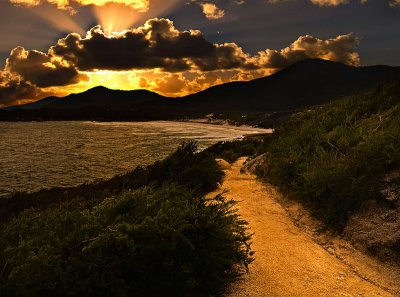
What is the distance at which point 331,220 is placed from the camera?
27.3 feet

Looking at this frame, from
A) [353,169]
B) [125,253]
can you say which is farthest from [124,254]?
[353,169]

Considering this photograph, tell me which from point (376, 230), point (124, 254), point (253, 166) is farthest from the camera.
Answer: point (253, 166)

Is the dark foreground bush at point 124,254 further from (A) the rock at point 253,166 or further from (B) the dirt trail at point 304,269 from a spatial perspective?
(A) the rock at point 253,166

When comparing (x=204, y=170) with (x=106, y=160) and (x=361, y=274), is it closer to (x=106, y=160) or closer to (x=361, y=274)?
(x=361, y=274)

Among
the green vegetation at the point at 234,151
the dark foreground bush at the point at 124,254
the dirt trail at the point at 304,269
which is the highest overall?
the dark foreground bush at the point at 124,254

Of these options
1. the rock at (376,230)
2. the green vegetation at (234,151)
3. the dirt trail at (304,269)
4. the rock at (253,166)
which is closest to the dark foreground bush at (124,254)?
the dirt trail at (304,269)

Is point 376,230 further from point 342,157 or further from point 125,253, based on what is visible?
point 125,253

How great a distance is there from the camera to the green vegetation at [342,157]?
27.2 ft

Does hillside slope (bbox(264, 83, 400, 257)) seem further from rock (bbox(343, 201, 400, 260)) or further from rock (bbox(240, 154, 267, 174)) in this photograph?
rock (bbox(240, 154, 267, 174))

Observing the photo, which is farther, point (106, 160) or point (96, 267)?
point (106, 160)

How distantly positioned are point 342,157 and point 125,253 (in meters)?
7.51

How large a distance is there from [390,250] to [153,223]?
4.61m

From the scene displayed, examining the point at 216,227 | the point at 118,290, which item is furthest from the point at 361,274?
the point at 118,290

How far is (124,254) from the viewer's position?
4742 mm
